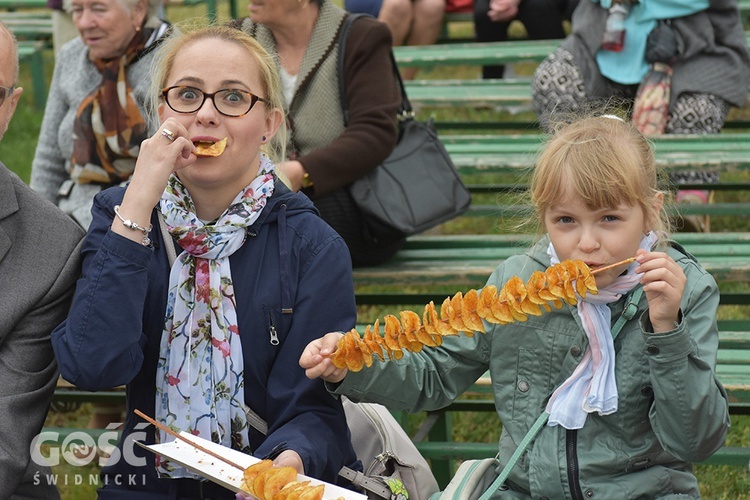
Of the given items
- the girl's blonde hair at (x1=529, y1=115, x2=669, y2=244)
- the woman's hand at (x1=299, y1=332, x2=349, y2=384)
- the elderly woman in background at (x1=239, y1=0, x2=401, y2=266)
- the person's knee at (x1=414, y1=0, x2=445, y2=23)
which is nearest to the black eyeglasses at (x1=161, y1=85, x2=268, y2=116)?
the woman's hand at (x1=299, y1=332, x2=349, y2=384)

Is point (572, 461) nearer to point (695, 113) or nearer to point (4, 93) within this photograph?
point (4, 93)

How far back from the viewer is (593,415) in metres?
2.55

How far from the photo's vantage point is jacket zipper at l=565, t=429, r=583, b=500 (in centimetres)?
252

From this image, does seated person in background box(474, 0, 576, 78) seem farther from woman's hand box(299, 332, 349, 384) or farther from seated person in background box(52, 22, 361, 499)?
woman's hand box(299, 332, 349, 384)

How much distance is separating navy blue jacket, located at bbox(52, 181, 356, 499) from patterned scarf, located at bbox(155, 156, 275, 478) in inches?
1.4

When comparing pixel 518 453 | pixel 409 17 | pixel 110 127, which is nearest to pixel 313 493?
pixel 518 453

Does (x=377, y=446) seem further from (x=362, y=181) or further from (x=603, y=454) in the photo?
(x=362, y=181)

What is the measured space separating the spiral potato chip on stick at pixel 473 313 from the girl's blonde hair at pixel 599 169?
157 millimetres

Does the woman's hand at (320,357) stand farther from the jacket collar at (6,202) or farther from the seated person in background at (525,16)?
the seated person in background at (525,16)

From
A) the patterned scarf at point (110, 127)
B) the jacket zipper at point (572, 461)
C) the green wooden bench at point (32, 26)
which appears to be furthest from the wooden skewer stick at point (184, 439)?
the green wooden bench at point (32, 26)

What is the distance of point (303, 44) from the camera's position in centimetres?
418

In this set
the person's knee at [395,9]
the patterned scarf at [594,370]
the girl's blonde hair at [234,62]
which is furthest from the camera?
the person's knee at [395,9]

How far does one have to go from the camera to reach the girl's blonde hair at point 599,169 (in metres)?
2.47

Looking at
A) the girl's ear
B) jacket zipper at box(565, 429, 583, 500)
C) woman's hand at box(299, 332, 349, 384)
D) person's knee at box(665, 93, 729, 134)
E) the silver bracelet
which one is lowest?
person's knee at box(665, 93, 729, 134)
